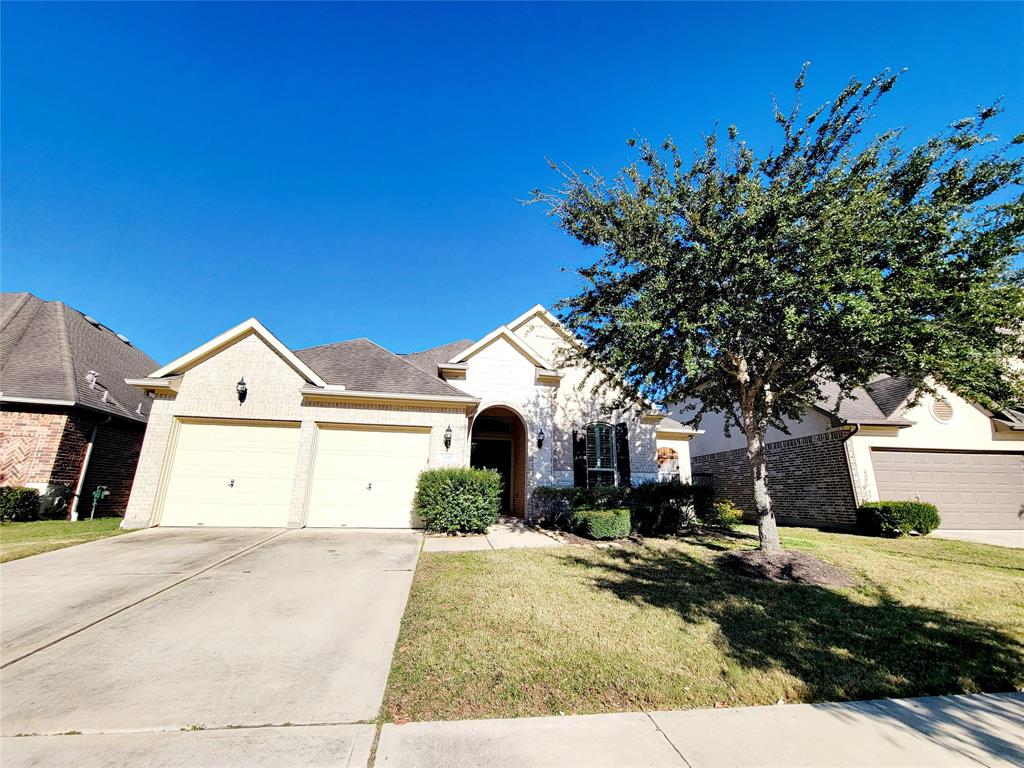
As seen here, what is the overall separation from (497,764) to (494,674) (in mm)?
1052

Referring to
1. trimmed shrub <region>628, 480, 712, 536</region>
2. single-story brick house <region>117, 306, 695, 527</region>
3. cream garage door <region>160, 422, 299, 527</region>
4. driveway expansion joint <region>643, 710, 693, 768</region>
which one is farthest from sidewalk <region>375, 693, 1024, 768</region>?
cream garage door <region>160, 422, 299, 527</region>

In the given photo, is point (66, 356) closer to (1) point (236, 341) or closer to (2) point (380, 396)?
(1) point (236, 341)

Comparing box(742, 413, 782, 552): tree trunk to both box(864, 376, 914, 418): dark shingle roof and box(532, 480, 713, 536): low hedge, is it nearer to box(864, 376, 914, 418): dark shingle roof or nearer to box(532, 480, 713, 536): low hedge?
box(532, 480, 713, 536): low hedge

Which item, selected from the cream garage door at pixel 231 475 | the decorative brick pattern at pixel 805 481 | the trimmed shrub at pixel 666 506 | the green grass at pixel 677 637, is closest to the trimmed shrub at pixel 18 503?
the cream garage door at pixel 231 475

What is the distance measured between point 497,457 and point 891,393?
14551mm

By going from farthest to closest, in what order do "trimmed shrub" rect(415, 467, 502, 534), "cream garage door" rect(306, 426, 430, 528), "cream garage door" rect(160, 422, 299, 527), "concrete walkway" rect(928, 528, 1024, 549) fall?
"concrete walkway" rect(928, 528, 1024, 549), "cream garage door" rect(306, 426, 430, 528), "cream garage door" rect(160, 422, 299, 527), "trimmed shrub" rect(415, 467, 502, 534)

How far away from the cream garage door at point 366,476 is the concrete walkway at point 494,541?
75.6 inches

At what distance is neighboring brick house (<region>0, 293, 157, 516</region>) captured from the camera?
1127 cm

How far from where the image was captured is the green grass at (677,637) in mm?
3207

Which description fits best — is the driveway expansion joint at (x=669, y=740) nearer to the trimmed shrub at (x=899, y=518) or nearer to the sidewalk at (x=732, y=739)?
the sidewalk at (x=732, y=739)

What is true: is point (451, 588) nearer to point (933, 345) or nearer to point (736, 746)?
point (736, 746)

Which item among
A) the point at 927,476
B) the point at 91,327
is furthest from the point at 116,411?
the point at 927,476

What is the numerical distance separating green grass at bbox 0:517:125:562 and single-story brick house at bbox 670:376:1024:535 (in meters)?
19.1

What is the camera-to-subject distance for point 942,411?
46.0 ft
